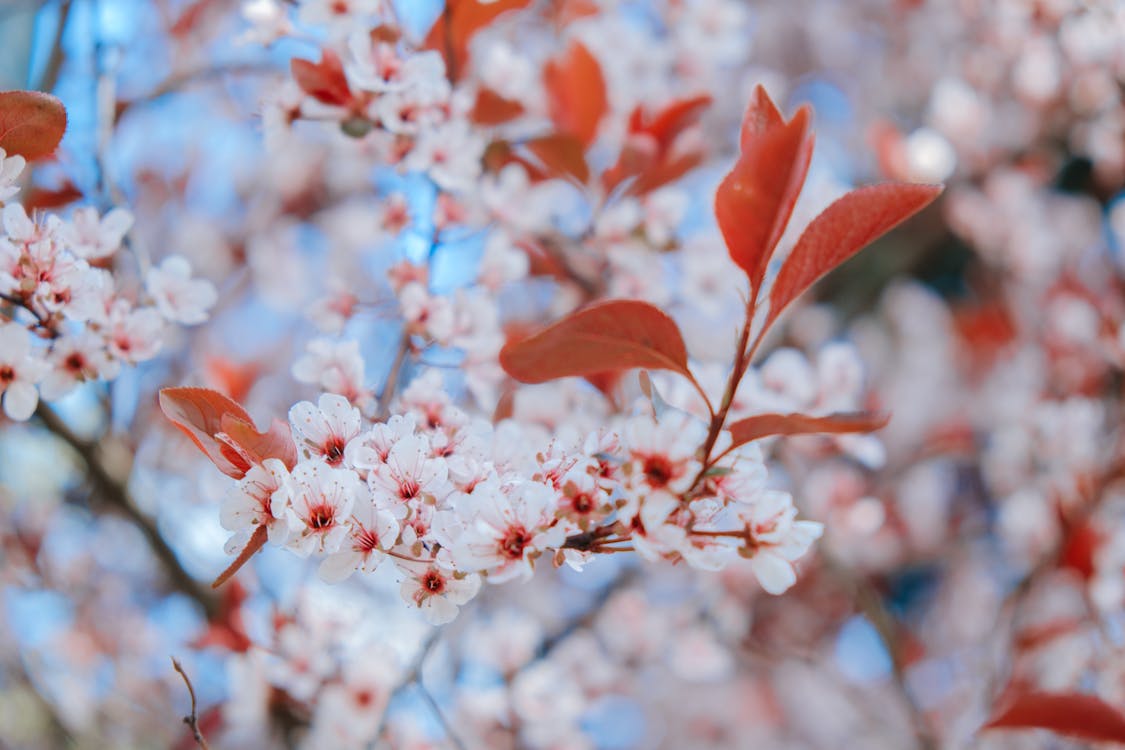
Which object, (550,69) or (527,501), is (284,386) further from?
(527,501)

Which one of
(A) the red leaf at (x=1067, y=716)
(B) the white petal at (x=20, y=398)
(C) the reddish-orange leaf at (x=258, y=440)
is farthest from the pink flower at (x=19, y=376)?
(A) the red leaf at (x=1067, y=716)

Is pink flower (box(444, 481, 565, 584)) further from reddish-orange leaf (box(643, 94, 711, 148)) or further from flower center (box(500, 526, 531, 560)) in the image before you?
reddish-orange leaf (box(643, 94, 711, 148))

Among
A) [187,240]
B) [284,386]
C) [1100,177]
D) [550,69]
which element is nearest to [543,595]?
[284,386]

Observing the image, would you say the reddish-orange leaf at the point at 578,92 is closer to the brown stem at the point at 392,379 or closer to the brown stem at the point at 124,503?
the brown stem at the point at 392,379

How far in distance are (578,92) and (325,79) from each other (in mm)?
409

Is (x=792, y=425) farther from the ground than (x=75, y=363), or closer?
farther from the ground

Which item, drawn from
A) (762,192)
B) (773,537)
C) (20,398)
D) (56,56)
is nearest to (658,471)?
(773,537)

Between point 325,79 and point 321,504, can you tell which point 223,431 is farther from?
point 325,79

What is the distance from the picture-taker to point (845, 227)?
25.3 inches

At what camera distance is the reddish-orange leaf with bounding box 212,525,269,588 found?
24.3 inches

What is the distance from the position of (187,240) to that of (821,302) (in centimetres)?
192

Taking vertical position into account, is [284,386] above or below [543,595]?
above

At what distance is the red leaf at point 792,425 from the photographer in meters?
0.64

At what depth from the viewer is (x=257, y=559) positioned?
173 centimetres
